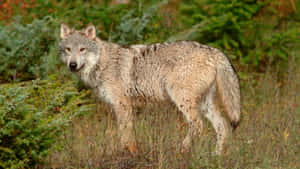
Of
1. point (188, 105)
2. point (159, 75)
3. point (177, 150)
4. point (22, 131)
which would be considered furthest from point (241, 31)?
point (22, 131)

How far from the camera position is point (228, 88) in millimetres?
5348

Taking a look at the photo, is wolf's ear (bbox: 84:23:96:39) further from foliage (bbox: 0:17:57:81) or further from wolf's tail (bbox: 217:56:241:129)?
wolf's tail (bbox: 217:56:241:129)

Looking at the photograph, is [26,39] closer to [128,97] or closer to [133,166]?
[128,97]

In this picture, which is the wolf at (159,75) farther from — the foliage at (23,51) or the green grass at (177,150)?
the foliage at (23,51)

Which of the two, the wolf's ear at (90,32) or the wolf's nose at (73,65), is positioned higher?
the wolf's ear at (90,32)

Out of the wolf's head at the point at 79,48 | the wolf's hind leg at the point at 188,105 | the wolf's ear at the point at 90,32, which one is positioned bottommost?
the wolf's hind leg at the point at 188,105

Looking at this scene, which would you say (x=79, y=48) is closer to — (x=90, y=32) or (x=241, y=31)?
(x=90, y=32)

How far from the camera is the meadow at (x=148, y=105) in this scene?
13.2ft

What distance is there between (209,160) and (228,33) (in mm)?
3794

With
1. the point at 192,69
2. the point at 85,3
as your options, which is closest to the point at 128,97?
the point at 192,69

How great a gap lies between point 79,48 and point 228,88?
87.9 inches

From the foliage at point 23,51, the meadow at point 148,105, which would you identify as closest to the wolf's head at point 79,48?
the meadow at point 148,105

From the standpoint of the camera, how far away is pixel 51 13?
804 cm

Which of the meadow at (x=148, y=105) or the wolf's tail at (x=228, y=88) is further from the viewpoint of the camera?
the wolf's tail at (x=228, y=88)
